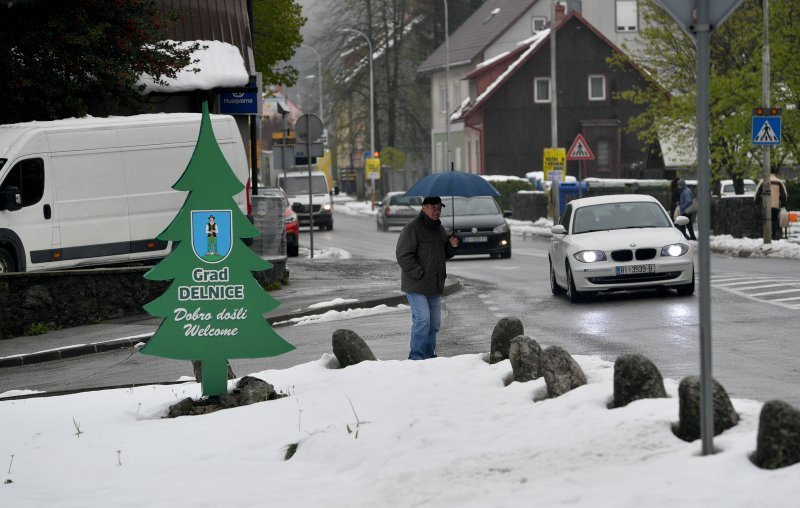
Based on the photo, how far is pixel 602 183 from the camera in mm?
55062

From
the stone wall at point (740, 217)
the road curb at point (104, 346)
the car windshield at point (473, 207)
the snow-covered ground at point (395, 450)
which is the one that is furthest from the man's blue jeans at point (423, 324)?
the stone wall at point (740, 217)

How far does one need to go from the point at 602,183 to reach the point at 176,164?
32.9 metres

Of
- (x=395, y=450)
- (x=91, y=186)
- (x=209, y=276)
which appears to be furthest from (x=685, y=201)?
(x=395, y=450)

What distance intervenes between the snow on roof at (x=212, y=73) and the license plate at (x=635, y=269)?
42.5ft

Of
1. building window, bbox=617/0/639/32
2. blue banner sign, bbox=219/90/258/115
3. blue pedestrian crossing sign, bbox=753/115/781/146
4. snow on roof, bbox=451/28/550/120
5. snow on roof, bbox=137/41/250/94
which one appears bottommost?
blue pedestrian crossing sign, bbox=753/115/781/146

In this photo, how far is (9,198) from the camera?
2184cm

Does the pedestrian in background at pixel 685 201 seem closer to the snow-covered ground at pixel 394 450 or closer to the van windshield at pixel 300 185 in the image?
the van windshield at pixel 300 185

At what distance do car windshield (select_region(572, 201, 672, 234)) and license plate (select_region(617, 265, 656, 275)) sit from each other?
1299 millimetres

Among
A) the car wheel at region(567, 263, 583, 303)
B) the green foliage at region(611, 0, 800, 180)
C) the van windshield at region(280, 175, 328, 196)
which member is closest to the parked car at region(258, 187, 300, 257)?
the green foliage at region(611, 0, 800, 180)

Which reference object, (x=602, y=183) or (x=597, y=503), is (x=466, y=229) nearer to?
(x=602, y=183)

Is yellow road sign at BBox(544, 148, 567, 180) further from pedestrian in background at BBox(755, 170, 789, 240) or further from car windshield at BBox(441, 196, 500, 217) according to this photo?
car windshield at BBox(441, 196, 500, 217)

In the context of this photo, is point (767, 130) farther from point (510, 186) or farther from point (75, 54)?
point (510, 186)

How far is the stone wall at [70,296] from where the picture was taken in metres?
18.8

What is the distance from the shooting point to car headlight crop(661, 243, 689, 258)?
65.5 ft
